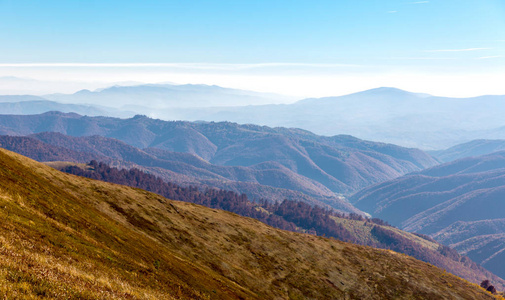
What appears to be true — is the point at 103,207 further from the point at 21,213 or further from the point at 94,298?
the point at 94,298

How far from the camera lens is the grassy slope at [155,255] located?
25.0 m

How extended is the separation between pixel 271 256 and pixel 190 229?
22749 millimetres

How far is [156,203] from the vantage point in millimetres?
89812

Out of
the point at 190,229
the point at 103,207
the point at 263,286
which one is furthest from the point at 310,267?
the point at 103,207

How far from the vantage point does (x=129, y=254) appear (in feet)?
137

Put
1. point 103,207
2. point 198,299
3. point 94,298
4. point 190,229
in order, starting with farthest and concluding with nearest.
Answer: point 190,229
point 103,207
point 198,299
point 94,298

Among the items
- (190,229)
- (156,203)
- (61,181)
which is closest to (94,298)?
(61,181)

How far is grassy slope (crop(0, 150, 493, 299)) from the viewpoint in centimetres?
2498

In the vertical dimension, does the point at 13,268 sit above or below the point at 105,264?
above

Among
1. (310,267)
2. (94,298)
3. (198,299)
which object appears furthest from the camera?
(310,267)

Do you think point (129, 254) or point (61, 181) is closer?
point (129, 254)

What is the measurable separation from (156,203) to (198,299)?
55.5 metres

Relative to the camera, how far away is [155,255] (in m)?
47.8

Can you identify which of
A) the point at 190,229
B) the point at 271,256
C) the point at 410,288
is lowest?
the point at 410,288
